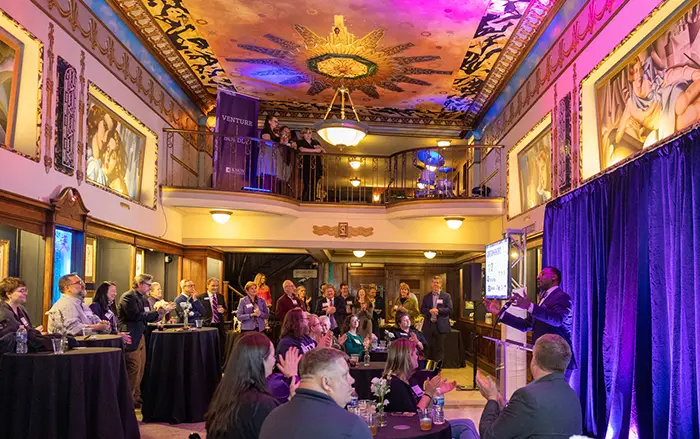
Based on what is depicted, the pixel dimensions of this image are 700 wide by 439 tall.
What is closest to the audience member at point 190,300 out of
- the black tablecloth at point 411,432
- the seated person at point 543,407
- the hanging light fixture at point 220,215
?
the hanging light fixture at point 220,215

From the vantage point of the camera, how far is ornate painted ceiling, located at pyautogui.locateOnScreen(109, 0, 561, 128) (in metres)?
8.23

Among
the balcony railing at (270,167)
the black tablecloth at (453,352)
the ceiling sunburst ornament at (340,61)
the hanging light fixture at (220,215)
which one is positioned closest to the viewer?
the ceiling sunburst ornament at (340,61)

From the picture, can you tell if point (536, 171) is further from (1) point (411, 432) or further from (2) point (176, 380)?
(1) point (411, 432)

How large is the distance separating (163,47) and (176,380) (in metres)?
5.24

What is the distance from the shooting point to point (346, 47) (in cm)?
965

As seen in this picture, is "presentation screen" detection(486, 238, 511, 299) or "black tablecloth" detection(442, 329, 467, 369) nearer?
"presentation screen" detection(486, 238, 511, 299)

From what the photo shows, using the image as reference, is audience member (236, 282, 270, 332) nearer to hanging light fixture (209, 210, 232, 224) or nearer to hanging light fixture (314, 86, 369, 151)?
hanging light fixture (209, 210, 232, 224)

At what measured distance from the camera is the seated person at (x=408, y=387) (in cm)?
371

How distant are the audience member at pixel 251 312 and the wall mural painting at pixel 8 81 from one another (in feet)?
14.9

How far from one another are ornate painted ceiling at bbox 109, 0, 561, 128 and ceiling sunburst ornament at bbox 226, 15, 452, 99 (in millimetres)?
17

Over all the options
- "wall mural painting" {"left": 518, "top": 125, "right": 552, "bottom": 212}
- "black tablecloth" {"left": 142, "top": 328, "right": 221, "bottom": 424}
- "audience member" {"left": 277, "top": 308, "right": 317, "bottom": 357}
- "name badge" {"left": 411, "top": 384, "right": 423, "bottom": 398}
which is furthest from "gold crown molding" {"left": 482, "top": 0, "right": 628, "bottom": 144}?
"black tablecloth" {"left": 142, "top": 328, "right": 221, "bottom": 424}

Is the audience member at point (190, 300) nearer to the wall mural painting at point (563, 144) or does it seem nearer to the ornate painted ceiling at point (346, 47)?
the ornate painted ceiling at point (346, 47)

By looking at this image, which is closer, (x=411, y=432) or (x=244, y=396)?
(x=244, y=396)

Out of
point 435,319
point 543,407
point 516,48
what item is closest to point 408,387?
point 543,407
